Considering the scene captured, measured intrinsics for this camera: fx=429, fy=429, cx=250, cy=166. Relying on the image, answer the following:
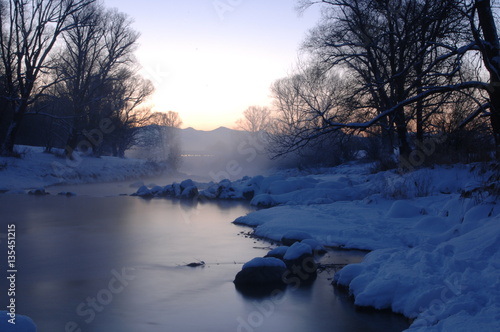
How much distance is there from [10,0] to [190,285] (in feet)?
76.6

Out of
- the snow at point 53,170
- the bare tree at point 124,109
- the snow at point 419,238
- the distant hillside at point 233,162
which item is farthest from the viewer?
the distant hillside at point 233,162

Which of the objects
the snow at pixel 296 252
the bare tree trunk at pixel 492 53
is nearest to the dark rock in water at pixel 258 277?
the snow at pixel 296 252

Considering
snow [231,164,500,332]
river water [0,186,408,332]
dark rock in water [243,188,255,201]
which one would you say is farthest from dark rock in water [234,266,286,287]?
dark rock in water [243,188,255,201]

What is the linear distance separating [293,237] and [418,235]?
260cm

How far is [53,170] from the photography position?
2539 centimetres

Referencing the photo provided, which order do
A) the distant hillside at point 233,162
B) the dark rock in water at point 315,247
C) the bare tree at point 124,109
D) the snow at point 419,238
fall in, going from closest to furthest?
the snow at point 419,238
the dark rock in water at point 315,247
the bare tree at point 124,109
the distant hillside at point 233,162

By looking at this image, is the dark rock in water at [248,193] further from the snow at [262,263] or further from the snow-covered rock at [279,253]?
the snow at [262,263]

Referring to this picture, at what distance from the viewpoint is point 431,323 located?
464 cm

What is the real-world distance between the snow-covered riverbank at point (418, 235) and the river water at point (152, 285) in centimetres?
43

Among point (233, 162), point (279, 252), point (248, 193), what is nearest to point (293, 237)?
point (279, 252)

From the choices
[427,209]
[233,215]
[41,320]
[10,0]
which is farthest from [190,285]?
[10,0]

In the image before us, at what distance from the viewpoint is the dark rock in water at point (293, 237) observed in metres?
9.37

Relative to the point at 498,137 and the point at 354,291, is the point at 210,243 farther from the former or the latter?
the point at 498,137

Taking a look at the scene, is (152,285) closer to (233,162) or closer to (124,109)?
(124,109)
